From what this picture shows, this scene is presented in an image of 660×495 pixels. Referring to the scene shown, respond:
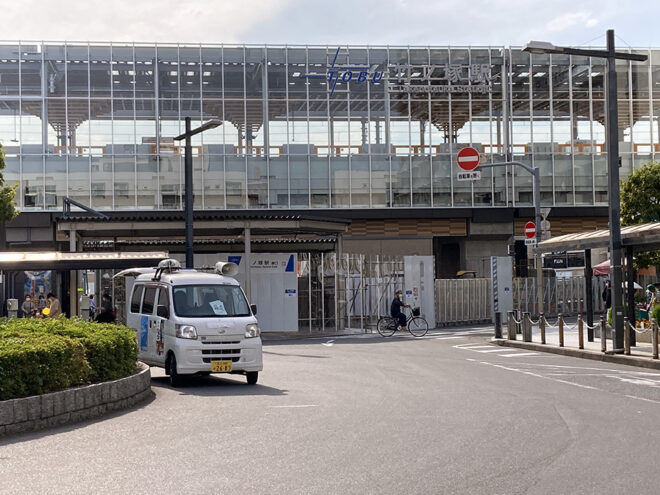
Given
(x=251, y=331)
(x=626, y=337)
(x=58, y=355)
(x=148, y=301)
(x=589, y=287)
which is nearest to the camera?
(x=58, y=355)

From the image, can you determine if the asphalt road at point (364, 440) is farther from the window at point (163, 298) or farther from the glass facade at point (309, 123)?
the glass facade at point (309, 123)

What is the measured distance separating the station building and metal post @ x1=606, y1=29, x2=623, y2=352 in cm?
2862

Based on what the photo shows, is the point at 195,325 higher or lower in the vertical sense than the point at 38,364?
higher

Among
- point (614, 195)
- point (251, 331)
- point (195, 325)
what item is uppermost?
point (614, 195)

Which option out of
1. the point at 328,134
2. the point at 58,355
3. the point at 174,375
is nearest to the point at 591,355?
the point at 174,375

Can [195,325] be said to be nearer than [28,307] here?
Yes

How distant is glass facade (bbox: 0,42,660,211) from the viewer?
51938 mm

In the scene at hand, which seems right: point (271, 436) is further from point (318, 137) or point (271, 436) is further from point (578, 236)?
point (318, 137)

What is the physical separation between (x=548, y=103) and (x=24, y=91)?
94.6ft

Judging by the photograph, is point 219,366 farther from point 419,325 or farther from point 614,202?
point 419,325

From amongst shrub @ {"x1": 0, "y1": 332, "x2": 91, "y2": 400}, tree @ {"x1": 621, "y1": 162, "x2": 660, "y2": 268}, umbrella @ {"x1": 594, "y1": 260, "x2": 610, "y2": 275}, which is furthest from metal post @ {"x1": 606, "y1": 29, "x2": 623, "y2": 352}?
tree @ {"x1": 621, "y1": 162, "x2": 660, "y2": 268}

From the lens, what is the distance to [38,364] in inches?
470

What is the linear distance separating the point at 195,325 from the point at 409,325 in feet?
66.3

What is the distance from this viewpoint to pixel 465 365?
72.8 feet
